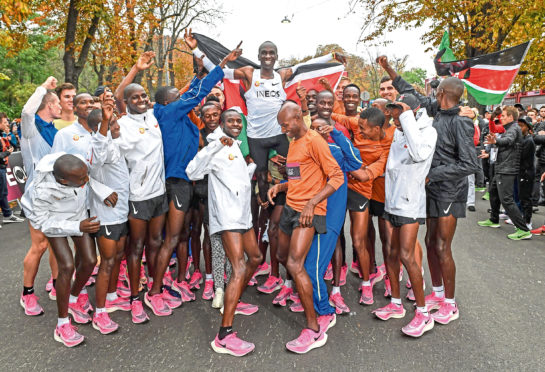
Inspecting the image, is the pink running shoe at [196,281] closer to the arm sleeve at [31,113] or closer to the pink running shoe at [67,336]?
the pink running shoe at [67,336]

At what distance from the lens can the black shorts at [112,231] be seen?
3.61 metres

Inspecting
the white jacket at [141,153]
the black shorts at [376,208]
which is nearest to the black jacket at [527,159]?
the black shorts at [376,208]

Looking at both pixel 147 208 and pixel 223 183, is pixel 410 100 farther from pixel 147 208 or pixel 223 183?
pixel 147 208

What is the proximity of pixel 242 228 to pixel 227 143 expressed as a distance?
0.79 metres

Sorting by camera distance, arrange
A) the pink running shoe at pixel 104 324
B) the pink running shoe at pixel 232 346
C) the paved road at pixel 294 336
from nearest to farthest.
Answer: the paved road at pixel 294 336 < the pink running shoe at pixel 232 346 < the pink running shoe at pixel 104 324

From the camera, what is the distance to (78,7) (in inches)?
423

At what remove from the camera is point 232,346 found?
330cm

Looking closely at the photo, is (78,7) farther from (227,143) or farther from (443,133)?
(443,133)

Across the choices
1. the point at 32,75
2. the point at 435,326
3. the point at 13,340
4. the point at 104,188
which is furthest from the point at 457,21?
the point at 32,75

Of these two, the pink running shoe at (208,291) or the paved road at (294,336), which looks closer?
the paved road at (294,336)

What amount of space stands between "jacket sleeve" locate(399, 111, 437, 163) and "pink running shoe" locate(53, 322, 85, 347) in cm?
344

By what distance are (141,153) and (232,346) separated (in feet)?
6.58

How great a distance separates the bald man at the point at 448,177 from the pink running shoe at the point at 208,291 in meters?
2.41

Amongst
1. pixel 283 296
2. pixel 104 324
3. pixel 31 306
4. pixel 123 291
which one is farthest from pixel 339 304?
pixel 31 306
